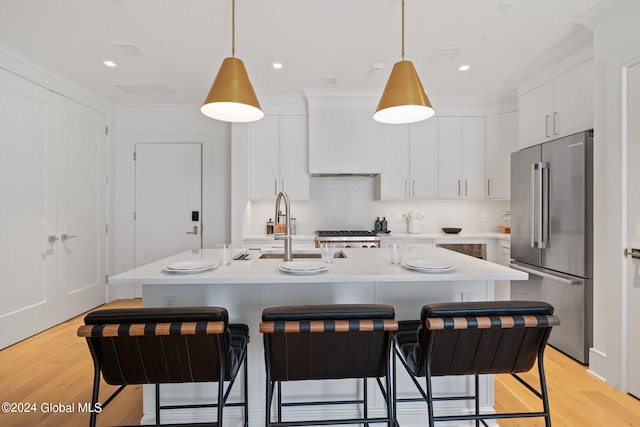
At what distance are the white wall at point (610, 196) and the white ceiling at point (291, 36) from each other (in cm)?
20

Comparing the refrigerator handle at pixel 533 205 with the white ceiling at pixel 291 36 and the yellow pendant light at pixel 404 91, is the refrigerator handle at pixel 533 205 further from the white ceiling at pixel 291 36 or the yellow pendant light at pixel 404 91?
the yellow pendant light at pixel 404 91

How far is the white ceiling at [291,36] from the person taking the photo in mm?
2330

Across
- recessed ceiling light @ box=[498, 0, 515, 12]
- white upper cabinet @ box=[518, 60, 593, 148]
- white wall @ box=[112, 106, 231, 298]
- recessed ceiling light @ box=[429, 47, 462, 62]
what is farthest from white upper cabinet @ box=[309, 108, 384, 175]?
recessed ceiling light @ box=[498, 0, 515, 12]

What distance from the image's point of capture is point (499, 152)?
4.23m

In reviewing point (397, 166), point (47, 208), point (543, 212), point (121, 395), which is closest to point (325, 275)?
point (121, 395)

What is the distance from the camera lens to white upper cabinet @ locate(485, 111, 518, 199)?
4164 millimetres

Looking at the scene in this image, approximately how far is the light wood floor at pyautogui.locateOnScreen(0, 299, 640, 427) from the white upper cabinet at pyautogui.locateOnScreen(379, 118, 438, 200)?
215 cm

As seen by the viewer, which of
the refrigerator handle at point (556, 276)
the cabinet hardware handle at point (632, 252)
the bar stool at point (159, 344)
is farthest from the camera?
the refrigerator handle at point (556, 276)

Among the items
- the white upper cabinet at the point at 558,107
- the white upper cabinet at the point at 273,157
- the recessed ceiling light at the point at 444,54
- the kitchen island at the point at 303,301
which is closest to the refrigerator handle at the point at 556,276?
the white upper cabinet at the point at 558,107

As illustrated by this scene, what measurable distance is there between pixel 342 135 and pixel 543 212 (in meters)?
2.20

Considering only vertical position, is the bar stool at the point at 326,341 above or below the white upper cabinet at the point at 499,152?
below

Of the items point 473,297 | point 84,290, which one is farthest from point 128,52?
point 473,297

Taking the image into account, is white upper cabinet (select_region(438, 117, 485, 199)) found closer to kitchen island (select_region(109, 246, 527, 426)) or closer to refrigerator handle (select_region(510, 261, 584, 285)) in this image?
refrigerator handle (select_region(510, 261, 584, 285))

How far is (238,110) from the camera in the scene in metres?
2.08
